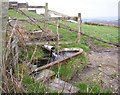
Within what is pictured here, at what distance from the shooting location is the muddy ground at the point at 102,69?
19.7 feet

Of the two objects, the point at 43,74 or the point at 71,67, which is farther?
the point at 71,67

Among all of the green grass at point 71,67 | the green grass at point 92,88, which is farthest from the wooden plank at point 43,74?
the green grass at point 92,88

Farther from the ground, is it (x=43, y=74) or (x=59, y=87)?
(x=43, y=74)

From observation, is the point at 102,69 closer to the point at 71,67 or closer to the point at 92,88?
the point at 71,67

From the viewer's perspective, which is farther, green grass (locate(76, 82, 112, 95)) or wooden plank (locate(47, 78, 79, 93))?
green grass (locate(76, 82, 112, 95))

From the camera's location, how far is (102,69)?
6.81 meters

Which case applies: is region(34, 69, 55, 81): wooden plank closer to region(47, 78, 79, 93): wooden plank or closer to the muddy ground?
region(47, 78, 79, 93): wooden plank

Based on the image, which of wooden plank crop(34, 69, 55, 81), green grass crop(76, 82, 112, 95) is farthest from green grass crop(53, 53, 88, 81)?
wooden plank crop(34, 69, 55, 81)

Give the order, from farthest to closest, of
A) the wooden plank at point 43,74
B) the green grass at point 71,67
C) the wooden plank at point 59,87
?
the green grass at point 71,67 < the wooden plank at point 43,74 < the wooden plank at point 59,87

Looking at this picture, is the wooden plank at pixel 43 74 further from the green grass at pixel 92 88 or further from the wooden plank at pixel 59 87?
the green grass at pixel 92 88

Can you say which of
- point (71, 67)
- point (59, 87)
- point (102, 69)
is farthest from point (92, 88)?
point (102, 69)

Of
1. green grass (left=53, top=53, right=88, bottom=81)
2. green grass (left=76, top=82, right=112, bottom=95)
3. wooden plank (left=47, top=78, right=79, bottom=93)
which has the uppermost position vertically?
green grass (left=53, top=53, right=88, bottom=81)

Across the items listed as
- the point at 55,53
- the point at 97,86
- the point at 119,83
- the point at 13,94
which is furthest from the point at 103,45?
the point at 13,94

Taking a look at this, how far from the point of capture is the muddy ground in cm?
600
